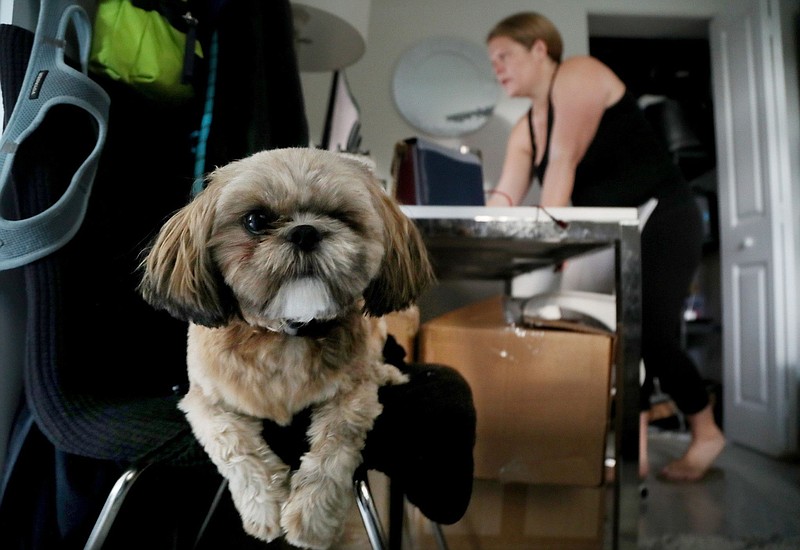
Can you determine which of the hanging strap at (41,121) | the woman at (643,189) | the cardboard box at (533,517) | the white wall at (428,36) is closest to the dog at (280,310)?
the hanging strap at (41,121)

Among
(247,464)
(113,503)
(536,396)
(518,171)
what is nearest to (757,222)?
(518,171)

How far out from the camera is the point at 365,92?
2.30 meters

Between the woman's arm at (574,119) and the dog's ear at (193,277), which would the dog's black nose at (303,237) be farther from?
the woman's arm at (574,119)

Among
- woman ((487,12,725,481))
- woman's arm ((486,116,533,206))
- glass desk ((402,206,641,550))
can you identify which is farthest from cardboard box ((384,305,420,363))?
woman's arm ((486,116,533,206))

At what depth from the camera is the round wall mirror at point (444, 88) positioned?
2.28 m

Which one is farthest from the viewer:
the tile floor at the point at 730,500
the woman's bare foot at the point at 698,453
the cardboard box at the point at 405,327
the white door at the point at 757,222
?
the white door at the point at 757,222

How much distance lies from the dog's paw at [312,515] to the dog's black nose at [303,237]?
28 cm

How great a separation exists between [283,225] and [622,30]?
253 cm

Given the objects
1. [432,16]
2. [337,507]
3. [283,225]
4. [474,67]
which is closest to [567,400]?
[337,507]

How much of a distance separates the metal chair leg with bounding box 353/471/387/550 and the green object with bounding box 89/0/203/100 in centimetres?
72

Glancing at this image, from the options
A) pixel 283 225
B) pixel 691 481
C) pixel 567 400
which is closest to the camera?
pixel 283 225

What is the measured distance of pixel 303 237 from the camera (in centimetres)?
51

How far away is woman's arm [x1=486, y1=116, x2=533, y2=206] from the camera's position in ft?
6.19

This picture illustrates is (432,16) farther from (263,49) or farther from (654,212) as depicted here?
(263,49)
